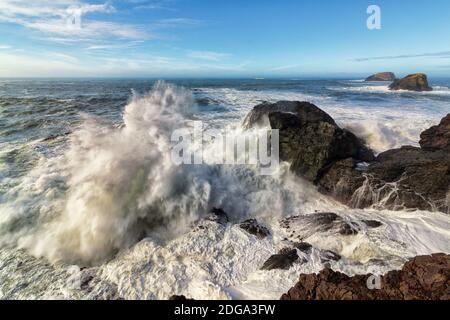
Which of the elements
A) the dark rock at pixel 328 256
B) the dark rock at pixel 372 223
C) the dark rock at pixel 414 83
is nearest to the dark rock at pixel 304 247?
the dark rock at pixel 328 256

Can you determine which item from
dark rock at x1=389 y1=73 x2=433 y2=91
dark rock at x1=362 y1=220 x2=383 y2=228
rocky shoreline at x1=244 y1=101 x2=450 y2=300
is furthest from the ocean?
dark rock at x1=389 y1=73 x2=433 y2=91

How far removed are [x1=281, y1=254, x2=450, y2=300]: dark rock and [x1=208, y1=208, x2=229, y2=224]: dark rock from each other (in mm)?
3048

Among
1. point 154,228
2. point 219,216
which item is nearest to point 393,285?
point 219,216

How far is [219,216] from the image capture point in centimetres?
720

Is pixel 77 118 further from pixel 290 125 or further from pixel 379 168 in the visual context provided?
pixel 379 168

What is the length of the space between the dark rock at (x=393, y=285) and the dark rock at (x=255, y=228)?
2.26 metres

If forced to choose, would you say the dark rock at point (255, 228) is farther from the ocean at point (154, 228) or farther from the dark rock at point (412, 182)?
the dark rock at point (412, 182)

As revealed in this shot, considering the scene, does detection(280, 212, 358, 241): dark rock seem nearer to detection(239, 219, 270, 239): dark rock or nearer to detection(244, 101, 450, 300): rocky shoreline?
detection(244, 101, 450, 300): rocky shoreline

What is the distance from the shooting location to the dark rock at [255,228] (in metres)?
6.54

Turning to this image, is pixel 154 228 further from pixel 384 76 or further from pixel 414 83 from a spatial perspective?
pixel 384 76

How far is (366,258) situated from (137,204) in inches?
210

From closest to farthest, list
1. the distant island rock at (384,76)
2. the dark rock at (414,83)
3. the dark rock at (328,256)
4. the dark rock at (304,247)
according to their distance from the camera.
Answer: the dark rock at (328,256) < the dark rock at (304,247) < the dark rock at (414,83) < the distant island rock at (384,76)

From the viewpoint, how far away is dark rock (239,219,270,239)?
21.5 ft

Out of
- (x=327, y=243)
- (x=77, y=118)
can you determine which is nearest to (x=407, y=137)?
(x=327, y=243)
